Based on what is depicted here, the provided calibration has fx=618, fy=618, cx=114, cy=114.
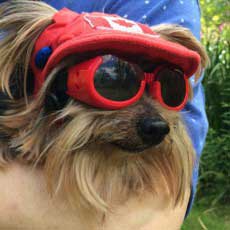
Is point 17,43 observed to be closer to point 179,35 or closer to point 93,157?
point 93,157

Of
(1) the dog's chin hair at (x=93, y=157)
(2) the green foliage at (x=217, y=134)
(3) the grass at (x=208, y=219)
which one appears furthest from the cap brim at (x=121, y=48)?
(2) the green foliage at (x=217, y=134)

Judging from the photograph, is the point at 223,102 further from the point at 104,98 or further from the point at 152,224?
the point at 104,98

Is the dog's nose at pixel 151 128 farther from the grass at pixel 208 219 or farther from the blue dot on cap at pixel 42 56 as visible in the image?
the grass at pixel 208 219

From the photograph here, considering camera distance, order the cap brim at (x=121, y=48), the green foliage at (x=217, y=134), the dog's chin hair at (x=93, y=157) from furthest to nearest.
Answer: the green foliage at (x=217, y=134) → the dog's chin hair at (x=93, y=157) → the cap brim at (x=121, y=48)

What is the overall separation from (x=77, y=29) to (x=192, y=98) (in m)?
0.52

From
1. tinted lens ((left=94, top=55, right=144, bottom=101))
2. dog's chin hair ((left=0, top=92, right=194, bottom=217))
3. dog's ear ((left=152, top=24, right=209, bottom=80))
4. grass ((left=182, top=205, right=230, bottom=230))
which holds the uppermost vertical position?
tinted lens ((left=94, top=55, right=144, bottom=101))

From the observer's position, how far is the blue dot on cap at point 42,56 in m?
1.55

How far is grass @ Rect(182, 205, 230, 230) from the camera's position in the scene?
13.9ft

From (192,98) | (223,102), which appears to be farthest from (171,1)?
(223,102)

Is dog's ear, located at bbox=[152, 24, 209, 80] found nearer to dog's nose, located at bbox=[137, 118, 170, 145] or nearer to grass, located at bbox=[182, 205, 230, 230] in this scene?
dog's nose, located at bbox=[137, 118, 170, 145]

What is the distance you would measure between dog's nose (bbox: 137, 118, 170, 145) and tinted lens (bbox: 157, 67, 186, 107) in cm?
12

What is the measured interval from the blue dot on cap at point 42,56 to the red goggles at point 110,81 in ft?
0.25

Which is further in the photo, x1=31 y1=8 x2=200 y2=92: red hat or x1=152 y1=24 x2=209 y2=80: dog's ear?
x1=152 y1=24 x2=209 y2=80: dog's ear

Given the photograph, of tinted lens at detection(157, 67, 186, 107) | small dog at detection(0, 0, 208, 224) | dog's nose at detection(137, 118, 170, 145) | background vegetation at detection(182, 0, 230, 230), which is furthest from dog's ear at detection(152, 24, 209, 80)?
background vegetation at detection(182, 0, 230, 230)
